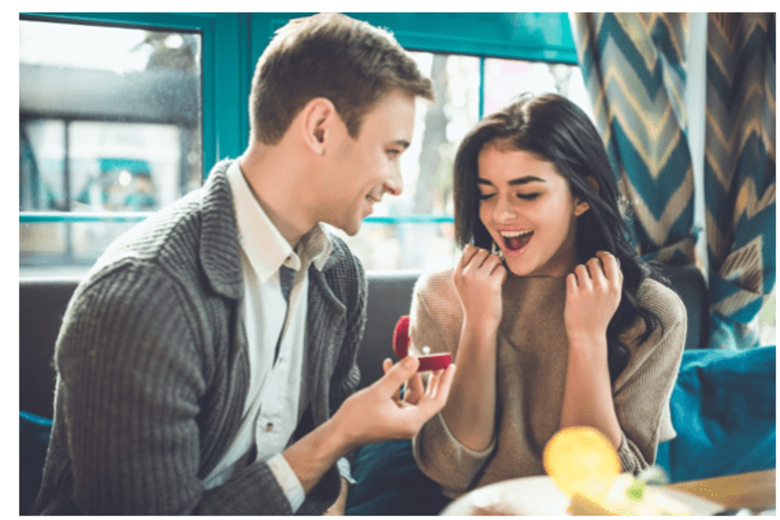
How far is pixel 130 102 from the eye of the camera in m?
1.91

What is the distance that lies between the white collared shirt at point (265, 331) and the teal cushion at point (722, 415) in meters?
1.03

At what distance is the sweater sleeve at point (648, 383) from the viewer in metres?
1.28

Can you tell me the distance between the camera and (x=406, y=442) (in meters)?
1.57

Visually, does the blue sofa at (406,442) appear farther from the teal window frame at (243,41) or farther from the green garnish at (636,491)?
the green garnish at (636,491)

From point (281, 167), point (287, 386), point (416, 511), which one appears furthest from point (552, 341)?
point (281, 167)

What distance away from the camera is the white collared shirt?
1.08 metres

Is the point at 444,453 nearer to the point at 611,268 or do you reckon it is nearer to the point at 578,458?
the point at 578,458

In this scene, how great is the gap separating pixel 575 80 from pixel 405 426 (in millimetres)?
1903

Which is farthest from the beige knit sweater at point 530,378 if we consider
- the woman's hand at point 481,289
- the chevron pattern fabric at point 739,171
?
the chevron pattern fabric at point 739,171

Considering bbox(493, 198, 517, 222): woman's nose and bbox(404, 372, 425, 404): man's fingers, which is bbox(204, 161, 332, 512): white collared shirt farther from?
bbox(493, 198, 517, 222): woman's nose

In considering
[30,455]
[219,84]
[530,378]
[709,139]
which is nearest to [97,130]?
[219,84]

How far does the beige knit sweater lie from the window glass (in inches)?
41.7

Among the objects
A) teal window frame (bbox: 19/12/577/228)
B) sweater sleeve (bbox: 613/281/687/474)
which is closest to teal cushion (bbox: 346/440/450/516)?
sweater sleeve (bbox: 613/281/687/474)

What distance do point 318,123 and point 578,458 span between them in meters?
0.91
